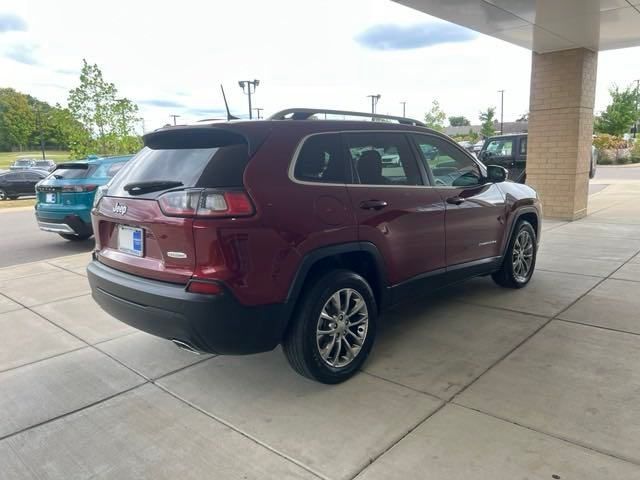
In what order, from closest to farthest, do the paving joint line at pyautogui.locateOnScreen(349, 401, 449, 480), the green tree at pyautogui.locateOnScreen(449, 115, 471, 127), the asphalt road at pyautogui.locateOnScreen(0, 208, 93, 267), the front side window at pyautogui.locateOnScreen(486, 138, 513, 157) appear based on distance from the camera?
the paving joint line at pyautogui.locateOnScreen(349, 401, 449, 480) → the asphalt road at pyautogui.locateOnScreen(0, 208, 93, 267) → the front side window at pyautogui.locateOnScreen(486, 138, 513, 157) → the green tree at pyautogui.locateOnScreen(449, 115, 471, 127)

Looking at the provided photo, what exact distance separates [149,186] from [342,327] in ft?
5.05

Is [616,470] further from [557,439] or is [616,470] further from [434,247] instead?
[434,247]

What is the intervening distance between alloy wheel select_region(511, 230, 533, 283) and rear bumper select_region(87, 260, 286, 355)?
3.26m

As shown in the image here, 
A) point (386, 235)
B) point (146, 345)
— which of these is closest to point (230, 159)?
point (386, 235)

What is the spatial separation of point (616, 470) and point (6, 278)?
6998 millimetres

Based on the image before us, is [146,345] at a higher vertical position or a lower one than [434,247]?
lower

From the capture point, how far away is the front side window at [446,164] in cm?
421

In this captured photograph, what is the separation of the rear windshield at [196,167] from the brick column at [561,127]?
8.83 metres

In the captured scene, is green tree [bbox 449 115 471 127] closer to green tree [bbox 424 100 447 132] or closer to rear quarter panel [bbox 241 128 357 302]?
green tree [bbox 424 100 447 132]

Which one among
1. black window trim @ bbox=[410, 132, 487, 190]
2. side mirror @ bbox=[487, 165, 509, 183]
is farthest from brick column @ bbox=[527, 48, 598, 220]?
black window trim @ bbox=[410, 132, 487, 190]

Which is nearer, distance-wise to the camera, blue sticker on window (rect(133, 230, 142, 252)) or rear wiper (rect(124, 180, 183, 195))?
rear wiper (rect(124, 180, 183, 195))

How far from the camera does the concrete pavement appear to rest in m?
2.53

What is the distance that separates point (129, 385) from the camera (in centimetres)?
344

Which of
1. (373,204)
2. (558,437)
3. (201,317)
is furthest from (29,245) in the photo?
(558,437)
